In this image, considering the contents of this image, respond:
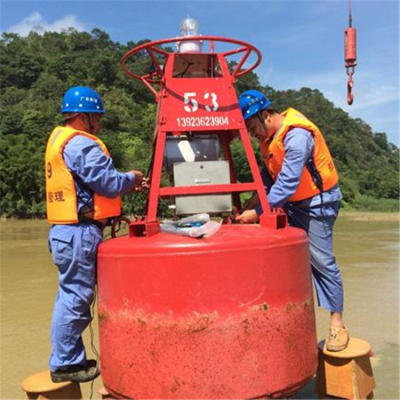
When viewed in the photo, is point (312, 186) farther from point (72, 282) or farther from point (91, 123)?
point (72, 282)

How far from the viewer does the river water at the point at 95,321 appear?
462cm

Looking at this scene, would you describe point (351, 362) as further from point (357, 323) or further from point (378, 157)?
point (378, 157)

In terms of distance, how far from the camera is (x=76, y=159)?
2.84 m

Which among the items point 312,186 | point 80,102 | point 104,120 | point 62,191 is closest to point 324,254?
point 312,186

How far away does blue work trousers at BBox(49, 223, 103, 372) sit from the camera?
289 centimetres

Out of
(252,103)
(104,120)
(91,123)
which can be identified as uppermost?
(104,120)

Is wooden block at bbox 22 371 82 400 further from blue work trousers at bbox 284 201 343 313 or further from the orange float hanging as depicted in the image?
the orange float hanging

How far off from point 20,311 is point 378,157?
74.1m

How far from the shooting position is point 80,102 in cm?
310

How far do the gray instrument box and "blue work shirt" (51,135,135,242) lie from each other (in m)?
0.33

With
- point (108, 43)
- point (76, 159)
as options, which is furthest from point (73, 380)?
point (108, 43)

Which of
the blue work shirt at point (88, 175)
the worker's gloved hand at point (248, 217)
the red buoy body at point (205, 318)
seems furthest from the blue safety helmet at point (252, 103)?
the red buoy body at point (205, 318)

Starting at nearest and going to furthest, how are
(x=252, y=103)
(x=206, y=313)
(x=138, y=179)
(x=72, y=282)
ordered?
1. (x=206, y=313)
2. (x=72, y=282)
3. (x=138, y=179)
4. (x=252, y=103)

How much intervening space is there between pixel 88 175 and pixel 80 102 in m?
0.56
